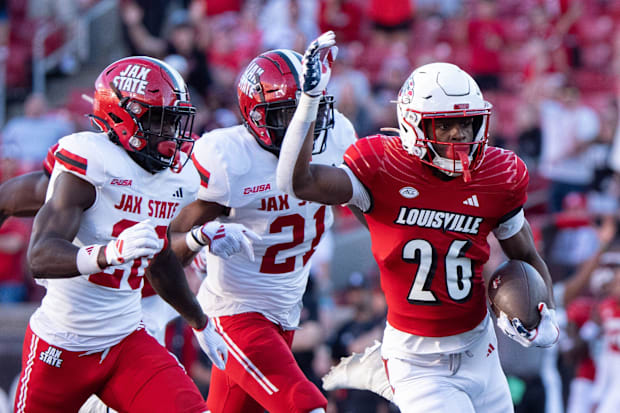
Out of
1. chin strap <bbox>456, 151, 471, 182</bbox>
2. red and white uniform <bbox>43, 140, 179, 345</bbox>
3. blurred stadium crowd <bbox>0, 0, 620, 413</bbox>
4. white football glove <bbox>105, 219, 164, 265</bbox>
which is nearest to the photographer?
white football glove <bbox>105, 219, 164, 265</bbox>

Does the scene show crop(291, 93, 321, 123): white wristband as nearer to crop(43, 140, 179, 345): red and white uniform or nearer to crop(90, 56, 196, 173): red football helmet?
crop(90, 56, 196, 173): red football helmet

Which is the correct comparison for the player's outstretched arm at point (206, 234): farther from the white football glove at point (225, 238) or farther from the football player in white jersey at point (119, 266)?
the football player in white jersey at point (119, 266)

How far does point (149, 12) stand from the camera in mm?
10117

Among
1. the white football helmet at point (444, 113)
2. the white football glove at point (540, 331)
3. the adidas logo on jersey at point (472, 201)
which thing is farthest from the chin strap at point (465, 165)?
the white football glove at point (540, 331)

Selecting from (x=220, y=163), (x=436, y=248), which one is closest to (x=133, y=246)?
(x=220, y=163)

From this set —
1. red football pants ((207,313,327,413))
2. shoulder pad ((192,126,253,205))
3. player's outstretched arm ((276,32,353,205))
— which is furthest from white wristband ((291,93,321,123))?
red football pants ((207,313,327,413))

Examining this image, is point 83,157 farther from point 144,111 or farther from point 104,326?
point 104,326

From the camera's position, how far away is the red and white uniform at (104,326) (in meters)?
3.64

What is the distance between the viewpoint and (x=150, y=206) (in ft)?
12.3

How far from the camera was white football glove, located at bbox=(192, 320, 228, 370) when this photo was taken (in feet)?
13.4

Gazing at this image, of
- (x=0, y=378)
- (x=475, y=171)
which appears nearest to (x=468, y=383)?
(x=475, y=171)

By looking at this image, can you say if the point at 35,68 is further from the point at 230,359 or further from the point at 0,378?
the point at 230,359

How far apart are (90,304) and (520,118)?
6.73 metres

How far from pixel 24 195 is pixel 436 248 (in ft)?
6.63
